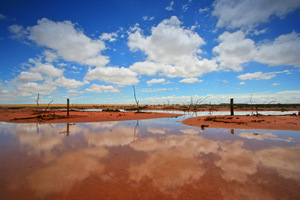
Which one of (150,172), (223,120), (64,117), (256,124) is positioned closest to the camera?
(150,172)

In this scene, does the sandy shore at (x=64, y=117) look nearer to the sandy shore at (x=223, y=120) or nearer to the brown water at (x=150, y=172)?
the sandy shore at (x=223, y=120)

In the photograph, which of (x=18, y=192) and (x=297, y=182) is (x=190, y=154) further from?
(x=18, y=192)

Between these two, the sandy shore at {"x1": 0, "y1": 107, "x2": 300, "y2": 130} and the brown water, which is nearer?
the brown water

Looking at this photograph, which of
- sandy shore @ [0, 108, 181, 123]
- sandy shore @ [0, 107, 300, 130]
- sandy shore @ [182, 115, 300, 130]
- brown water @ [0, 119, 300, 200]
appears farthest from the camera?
sandy shore @ [0, 108, 181, 123]

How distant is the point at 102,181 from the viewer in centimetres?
362

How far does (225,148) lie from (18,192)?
717cm

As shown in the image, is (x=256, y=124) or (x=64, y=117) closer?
(x=256, y=124)

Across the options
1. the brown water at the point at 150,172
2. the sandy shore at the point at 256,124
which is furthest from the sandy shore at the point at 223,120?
the brown water at the point at 150,172

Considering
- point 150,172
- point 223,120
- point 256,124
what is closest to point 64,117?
point 150,172

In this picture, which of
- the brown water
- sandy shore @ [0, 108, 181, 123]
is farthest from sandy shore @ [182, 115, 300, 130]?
sandy shore @ [0, 108, 181, 123]

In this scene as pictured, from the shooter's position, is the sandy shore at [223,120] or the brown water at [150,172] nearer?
the brown water at [150,172]

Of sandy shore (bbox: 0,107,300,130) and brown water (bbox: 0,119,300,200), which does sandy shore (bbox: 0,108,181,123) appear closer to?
sandy shore (bbox: 0,107,300,130)

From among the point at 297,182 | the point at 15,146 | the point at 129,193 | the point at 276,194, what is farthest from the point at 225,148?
the point at 15,146

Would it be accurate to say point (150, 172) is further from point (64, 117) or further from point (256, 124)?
point (64, 117)
